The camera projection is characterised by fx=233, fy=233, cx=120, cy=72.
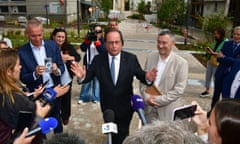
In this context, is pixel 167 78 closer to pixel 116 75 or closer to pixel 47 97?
pixel 116 75

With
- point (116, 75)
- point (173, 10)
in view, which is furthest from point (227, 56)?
point (173, 10)

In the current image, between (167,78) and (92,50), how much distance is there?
2.56 m

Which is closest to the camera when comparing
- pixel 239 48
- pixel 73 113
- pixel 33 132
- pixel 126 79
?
pixel 33 132

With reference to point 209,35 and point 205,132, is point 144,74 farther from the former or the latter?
point 209,35

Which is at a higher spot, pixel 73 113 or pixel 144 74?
pixel 144 74

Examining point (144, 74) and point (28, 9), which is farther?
point (28, 9)

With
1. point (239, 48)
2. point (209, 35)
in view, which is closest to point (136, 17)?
point (209, 35)

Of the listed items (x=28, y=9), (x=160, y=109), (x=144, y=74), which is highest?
(x=28, y=9)

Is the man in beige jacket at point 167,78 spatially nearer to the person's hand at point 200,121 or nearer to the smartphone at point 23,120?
the person's hand at point 200,121

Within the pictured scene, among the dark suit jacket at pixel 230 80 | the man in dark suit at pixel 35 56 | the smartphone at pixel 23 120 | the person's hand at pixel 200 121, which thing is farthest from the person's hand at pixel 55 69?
the dark suit jacket at pixel 230 80

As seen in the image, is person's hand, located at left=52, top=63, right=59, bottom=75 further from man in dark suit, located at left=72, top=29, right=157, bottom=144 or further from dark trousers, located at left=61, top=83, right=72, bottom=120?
dark trousers, located at left=61, top=83, right=72, bottom=120

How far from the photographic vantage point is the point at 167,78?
2725 mm

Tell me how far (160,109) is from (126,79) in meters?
0.55

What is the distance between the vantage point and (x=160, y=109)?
9.18 ft
